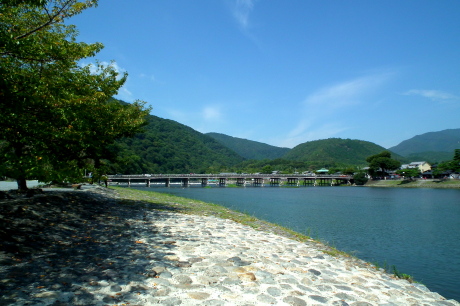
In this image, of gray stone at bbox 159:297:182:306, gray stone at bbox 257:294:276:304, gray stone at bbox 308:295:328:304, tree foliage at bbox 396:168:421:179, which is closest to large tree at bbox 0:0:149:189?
gray stone at bbox 159:297:182:306

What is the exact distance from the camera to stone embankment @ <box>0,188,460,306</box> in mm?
4586

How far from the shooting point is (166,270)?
18.7 ft

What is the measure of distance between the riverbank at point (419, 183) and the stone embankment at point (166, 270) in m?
80.7

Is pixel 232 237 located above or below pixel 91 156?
below

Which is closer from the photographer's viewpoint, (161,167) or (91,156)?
(91,156)

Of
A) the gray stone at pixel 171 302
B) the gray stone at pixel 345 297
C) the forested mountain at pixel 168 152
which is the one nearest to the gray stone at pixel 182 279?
the gray stone at pixel 171 302

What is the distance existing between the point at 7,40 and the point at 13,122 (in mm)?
1935

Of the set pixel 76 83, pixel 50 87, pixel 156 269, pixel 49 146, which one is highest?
pixel 76 83

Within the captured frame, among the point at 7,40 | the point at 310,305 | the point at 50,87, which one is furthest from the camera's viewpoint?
the point at 50,87

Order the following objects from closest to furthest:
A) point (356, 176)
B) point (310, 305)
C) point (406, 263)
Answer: point (310, 305), point (406, 263), point (356, 176)

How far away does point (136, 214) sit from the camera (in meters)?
12.6

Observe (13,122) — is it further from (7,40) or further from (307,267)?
(307,267)

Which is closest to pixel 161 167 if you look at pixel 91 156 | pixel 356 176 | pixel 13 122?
pixel 356 176

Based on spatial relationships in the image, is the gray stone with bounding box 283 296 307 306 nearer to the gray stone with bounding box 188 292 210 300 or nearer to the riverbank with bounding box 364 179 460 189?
the gray stone with bounding box 188 292 210 300
